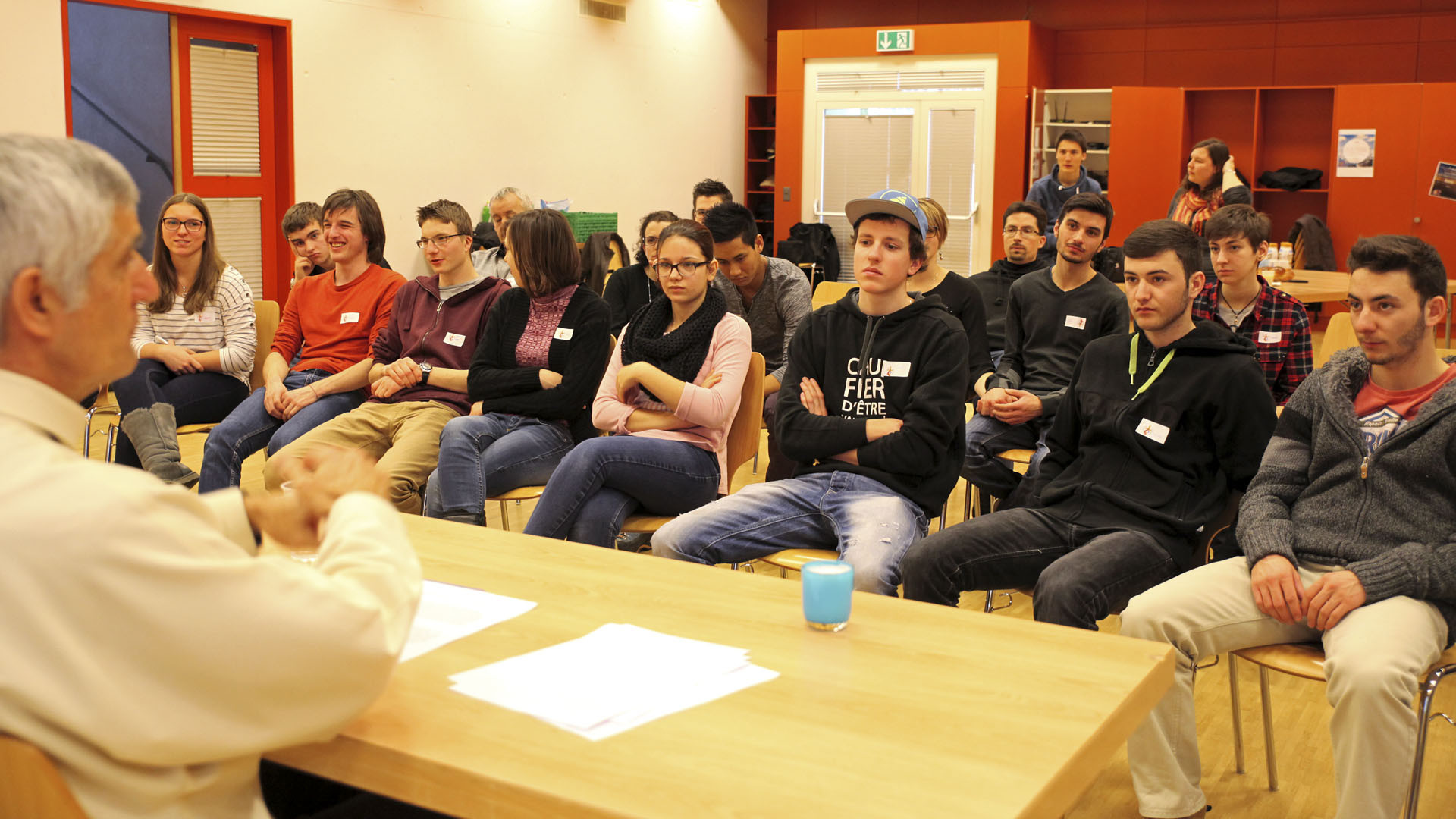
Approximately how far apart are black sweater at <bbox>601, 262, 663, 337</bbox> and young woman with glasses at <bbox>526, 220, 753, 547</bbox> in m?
1.27

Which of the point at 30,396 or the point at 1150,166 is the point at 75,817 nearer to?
the point at 30,396

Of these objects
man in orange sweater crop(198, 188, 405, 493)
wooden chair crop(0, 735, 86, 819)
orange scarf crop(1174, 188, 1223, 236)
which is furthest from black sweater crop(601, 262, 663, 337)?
wooden chair crop(0, 735, 86, 819)

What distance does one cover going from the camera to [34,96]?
6711 mm

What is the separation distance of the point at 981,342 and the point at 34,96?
5608 mm

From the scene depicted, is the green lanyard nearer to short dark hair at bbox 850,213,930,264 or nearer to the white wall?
short dark hair at bbox 850,213,930,264

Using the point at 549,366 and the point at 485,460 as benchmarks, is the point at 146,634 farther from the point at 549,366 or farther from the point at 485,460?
the point at 549,366

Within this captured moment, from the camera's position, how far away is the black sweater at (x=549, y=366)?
354cm

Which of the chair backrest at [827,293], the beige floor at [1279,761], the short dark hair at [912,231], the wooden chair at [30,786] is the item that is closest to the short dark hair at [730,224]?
the chair backrest at [827,293]

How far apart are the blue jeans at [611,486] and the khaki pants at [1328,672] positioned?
1.22 m

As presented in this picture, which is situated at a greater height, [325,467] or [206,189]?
[206,189]

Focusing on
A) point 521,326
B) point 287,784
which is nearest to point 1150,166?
point 521,326

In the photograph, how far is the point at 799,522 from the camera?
2814 mm

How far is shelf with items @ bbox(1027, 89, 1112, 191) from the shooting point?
11.1 m

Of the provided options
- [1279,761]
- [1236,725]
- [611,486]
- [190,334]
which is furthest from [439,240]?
[1279,761]
